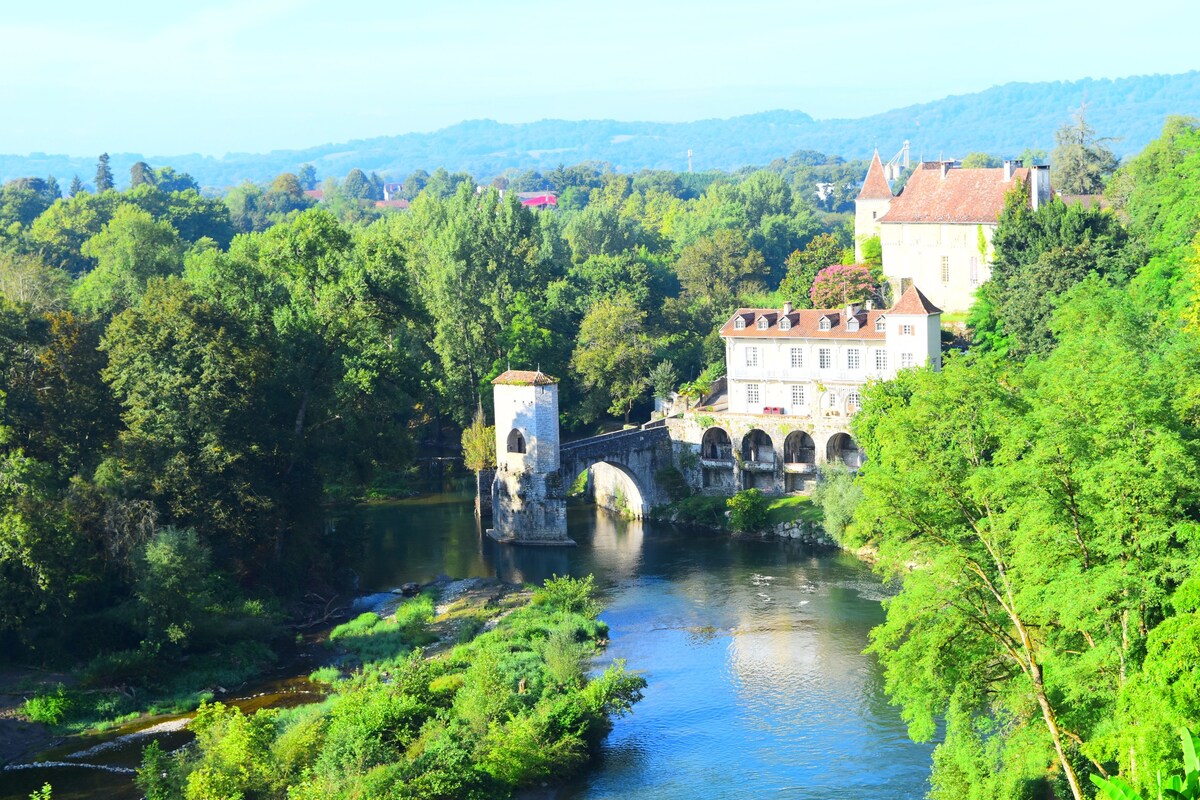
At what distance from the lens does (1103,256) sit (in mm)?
62375

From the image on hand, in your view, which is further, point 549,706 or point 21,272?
point 21,272

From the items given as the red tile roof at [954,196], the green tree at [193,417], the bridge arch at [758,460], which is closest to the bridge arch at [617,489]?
the bridge arch at [758,460]

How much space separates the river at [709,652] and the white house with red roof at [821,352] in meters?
7.69

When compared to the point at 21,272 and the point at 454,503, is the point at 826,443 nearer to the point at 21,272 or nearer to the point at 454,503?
the point at 454,503

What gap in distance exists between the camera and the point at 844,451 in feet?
214

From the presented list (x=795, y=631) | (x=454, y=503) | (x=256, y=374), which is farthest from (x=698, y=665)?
(x=454, y=503)

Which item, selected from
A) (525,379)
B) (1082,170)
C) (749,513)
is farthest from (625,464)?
(1082,170)

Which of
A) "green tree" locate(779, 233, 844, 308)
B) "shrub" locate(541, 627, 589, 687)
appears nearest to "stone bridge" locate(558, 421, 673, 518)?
"green tree" locate(779, 233, 844, 308)

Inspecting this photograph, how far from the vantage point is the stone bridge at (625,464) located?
208ft

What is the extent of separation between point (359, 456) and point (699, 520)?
17.0 meters

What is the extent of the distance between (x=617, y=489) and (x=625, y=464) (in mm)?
3218

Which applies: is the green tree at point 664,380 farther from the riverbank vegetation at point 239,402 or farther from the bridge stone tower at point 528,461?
the bridge stone tower at point 528,461

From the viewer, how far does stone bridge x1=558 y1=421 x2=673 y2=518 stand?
6325 cm

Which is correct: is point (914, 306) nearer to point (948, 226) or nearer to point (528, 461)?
point (948, 226)
